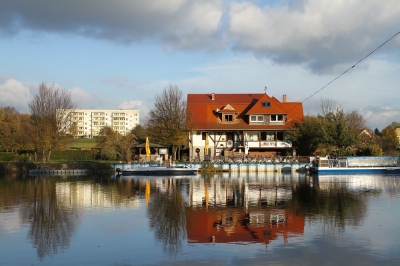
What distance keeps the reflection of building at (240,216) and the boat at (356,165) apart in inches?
695

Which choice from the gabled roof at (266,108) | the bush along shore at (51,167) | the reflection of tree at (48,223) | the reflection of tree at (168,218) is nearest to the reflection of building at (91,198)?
the reflection of tree at (48,223)

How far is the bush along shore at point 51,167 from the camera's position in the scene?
47344mm

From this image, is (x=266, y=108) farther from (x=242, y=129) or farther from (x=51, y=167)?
(x=51, y=167)

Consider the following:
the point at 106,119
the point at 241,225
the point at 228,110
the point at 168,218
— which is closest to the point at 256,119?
the point at 228,110

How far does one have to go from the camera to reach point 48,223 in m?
18.2

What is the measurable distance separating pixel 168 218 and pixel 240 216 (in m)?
2.93

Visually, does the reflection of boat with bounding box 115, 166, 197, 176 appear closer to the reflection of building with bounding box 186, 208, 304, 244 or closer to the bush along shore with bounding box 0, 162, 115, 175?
the bush along shore with bounding box 0, 162, 115, 175

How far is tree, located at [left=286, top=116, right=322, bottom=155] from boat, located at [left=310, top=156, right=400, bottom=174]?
5.46 metres

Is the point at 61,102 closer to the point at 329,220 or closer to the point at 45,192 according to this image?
the point at 45,192

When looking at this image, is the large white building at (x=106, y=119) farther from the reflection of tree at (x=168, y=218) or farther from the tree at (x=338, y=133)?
the reflection of tree at (x=168, y=218)

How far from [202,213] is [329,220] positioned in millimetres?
5252

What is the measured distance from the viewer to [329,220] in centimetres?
1784

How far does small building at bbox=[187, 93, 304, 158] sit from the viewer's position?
55875 mm

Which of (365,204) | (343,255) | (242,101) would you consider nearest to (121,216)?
(343,255)
